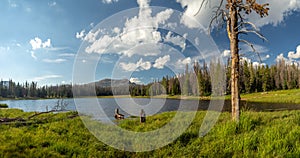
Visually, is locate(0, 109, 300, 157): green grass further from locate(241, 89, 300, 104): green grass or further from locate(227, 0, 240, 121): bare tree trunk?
locate(241, 89, 300, 104): green grass

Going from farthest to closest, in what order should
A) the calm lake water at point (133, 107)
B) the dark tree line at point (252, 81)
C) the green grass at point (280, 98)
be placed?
the dark tree line at point (252, 81) < the green grass at point (280, 98) < the calm lake water at point (133, 107)

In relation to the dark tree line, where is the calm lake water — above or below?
below

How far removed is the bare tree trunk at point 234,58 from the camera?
10.2 meters

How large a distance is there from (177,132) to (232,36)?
5190 mm

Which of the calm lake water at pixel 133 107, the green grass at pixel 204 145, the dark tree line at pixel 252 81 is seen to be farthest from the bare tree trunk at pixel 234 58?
the dark tree line at pixel 252 81

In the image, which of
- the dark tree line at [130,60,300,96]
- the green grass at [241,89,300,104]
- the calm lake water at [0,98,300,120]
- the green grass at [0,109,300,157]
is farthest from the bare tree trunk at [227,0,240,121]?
the dark tree line at [130,60,300,96]

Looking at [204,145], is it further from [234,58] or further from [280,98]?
[280,98]

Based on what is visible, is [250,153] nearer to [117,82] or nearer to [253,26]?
[253,26]

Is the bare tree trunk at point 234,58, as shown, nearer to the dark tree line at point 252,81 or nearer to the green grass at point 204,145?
the green grass at point 204,145

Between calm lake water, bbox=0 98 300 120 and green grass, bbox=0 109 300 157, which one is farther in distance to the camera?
calm lake water, bbox=0 98 300 120

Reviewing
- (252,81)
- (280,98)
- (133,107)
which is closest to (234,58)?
(133,107)

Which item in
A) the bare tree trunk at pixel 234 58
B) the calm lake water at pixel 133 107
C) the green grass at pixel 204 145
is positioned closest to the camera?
the green grass at pixel 204 145

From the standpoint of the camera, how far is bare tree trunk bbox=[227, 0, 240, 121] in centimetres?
1023

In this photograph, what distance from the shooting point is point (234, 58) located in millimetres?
10453
